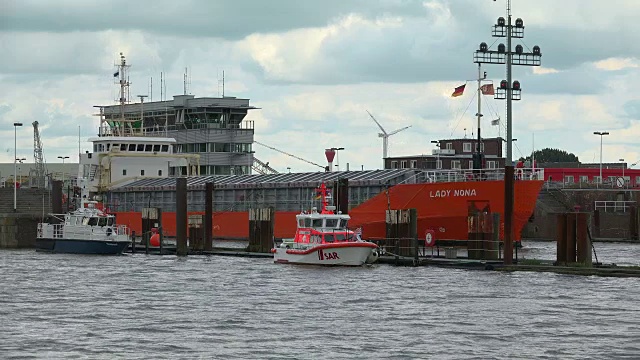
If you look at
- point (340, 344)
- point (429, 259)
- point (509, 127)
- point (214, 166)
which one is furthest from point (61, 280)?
point (214, 166)

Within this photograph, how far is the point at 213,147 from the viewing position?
389 feet

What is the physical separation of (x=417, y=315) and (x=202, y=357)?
10487 millimetres

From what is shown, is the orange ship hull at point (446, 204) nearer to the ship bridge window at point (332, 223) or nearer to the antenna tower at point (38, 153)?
the ship bridge window at point (332, 223)

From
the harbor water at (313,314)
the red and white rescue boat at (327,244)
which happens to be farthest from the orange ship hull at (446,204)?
the harbor water at (313,314)

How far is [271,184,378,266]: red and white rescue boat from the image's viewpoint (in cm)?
5788

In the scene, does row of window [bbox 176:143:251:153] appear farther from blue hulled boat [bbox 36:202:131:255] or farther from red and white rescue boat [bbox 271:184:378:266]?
red and white rescue boat [bbox 271:184:378:266]

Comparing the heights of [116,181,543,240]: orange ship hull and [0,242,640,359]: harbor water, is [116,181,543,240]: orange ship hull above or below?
above

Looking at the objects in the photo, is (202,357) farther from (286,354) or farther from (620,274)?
(620,274)

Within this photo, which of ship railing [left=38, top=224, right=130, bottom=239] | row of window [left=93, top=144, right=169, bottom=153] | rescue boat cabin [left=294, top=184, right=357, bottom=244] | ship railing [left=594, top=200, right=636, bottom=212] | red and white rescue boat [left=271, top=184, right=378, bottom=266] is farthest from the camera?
row of window [left=93, top=144, right=169, bottom=153]

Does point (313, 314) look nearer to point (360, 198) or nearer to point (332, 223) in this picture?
point (332, 223)

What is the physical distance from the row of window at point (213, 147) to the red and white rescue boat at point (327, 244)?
193 ft

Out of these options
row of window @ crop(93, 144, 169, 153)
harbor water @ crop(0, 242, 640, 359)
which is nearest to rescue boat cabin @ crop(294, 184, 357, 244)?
harbor water @ crop(0, 242, 640, 359)

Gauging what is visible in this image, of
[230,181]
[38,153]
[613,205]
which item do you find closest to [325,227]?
[230,181]

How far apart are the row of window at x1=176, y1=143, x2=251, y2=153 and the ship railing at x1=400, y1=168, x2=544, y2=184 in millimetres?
41050
